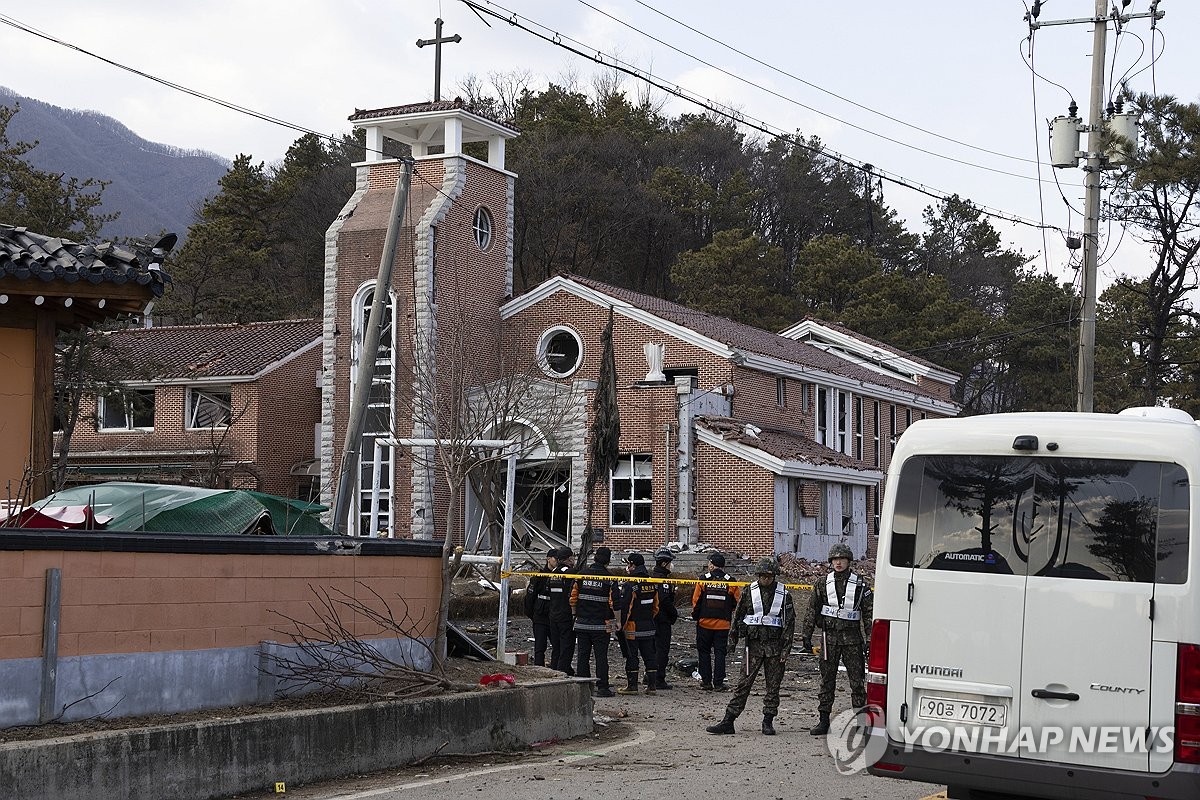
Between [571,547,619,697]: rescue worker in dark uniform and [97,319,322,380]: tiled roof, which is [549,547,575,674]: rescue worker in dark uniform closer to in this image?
[571,547,619,697]: rescue worker in dark uniform

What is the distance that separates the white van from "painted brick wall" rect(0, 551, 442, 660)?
496cm

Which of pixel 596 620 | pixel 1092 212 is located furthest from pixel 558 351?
pixel 596 620

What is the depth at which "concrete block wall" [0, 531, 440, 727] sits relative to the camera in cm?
927

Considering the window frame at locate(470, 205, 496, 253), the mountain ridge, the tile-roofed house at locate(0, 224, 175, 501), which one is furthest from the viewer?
the mountain ridge

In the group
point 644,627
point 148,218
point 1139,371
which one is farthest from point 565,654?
point 148,218

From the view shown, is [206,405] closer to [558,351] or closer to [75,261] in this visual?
[558,351]

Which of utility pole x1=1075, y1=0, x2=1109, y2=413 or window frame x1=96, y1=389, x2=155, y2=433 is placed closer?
utility pole x1=1075, y1=0, x2=1109, y2=413

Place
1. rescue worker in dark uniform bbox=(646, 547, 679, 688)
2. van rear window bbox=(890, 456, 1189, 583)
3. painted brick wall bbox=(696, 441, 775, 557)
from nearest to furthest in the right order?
van rear window bbox=(890, 456, 1189, 583) → rescue worker in dark uniform bbox=(646, 547, 679, 688) → painted brick wall bbox=(696, 441, 775, 557)

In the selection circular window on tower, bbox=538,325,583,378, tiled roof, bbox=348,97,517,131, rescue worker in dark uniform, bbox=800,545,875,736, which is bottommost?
rescue worker in dark uniform, bbox=800,545,875,736

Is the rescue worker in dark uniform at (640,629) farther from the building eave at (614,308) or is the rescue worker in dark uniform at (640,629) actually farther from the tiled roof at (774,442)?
the building eave at (614,308)

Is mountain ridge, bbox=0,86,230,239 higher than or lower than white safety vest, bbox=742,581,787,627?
higher

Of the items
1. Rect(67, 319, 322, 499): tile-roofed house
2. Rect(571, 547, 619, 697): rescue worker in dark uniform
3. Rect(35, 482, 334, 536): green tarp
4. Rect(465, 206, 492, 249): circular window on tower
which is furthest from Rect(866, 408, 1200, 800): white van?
Rect(67, 319, 322, 499): tile-roofed house

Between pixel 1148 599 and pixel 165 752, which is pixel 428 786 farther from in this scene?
pixel 1148 599

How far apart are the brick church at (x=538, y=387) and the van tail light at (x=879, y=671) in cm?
2353
